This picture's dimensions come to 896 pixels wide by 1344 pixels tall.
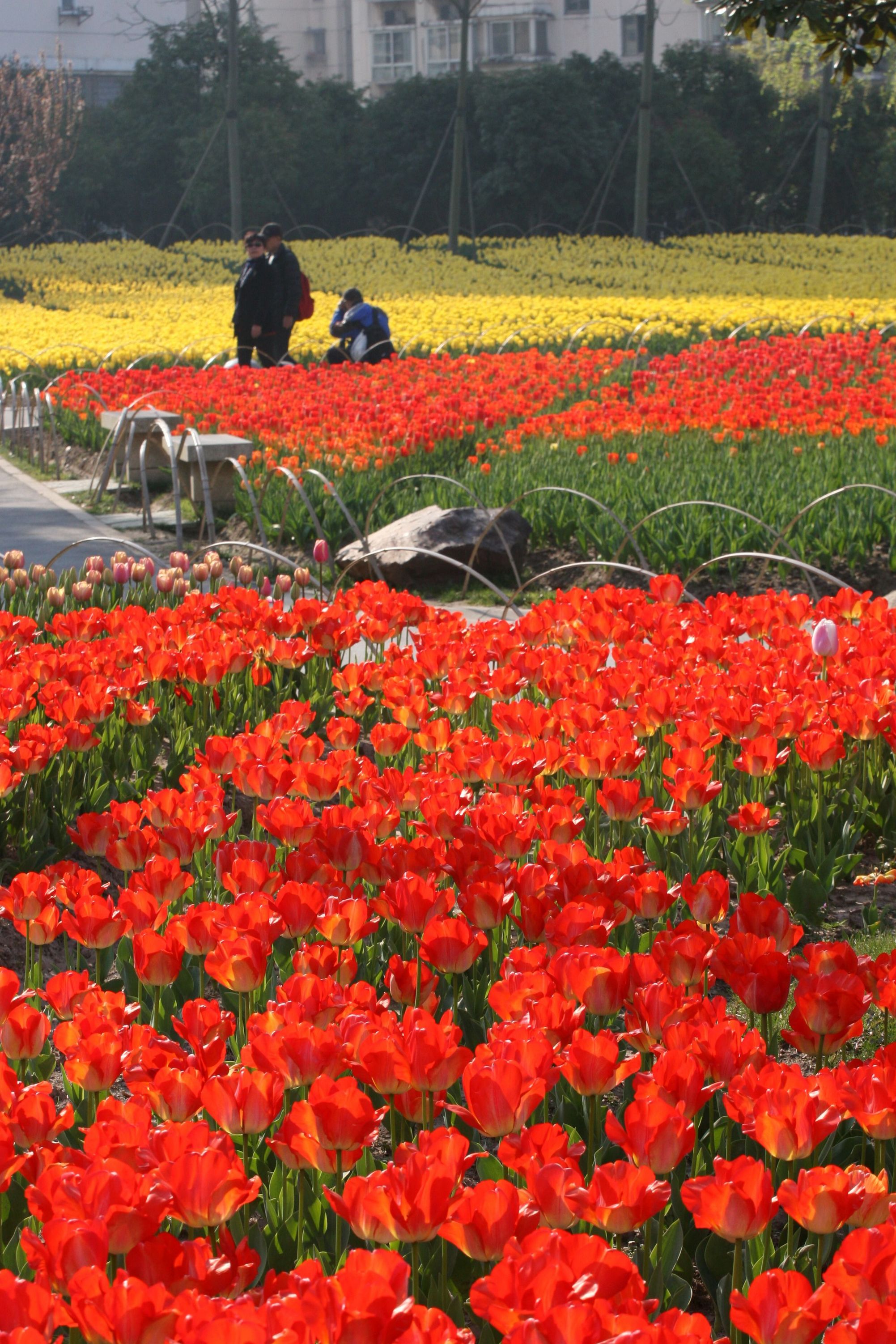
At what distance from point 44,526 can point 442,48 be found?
61.0 metres

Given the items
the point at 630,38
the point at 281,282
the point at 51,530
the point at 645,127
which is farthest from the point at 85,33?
the point at 51,530

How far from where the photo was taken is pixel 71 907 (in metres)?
2.24

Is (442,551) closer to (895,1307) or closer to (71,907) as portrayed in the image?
(71,907)

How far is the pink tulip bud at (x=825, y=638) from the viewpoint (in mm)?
3672

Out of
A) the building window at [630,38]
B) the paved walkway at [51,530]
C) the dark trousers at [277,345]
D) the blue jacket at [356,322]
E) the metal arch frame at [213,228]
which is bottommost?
the paved walkway at [51,530]

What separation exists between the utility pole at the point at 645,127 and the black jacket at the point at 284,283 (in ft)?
53.6

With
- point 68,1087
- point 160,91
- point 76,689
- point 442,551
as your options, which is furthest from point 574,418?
point 160,91

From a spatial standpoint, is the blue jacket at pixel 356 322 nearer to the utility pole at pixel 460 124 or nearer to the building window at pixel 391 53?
the utility pole at pixel 460 124

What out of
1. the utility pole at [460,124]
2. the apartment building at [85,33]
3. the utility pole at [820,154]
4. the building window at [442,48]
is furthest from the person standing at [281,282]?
the building window at [442,48]

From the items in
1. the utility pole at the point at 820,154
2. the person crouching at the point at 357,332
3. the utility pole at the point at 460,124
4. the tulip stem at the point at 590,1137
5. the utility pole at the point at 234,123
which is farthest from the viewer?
the utility pole at the point at 820,154

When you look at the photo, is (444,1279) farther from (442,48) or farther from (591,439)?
(442,48)

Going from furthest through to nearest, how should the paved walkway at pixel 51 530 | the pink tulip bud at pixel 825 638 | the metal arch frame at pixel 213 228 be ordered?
the metal arch frame at pixel 213 228 < the paved walkway at pixel 51 530 < the pink tulip bud at pixel 825 638

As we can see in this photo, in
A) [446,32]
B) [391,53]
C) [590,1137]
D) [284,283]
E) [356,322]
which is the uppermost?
[446,32]

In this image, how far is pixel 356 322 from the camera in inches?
583
